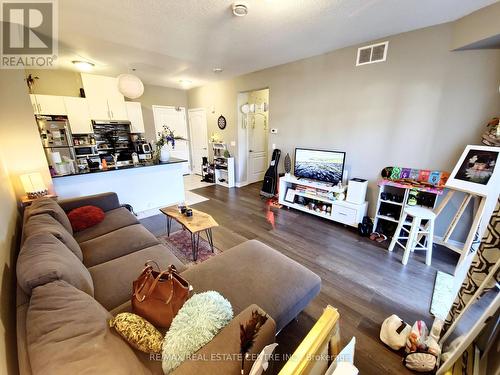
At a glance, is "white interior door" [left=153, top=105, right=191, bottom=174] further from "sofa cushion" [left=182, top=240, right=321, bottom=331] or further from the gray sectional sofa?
"sofa cushion" [left=182, top=240, right=321, bottom=331]

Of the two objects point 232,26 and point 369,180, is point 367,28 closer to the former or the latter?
point 232,26

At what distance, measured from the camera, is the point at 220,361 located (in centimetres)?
75

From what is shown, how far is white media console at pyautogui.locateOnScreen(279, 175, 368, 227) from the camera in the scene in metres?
3.03

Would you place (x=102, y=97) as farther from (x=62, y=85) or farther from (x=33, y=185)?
(x=33, y=185)

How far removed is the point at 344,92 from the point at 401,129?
100 centimetres

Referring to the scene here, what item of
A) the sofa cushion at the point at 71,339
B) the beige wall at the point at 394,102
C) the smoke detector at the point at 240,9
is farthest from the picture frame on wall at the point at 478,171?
the sofa cushion at the point at 71,339

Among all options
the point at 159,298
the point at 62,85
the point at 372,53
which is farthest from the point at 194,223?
the point at 62,85

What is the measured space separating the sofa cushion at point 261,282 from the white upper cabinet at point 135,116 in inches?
180

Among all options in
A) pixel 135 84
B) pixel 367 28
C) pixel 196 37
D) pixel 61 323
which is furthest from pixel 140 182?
pixel 367 28

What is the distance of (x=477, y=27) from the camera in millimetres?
Answer: 1981

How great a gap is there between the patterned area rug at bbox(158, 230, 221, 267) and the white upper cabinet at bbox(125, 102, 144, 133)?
3.25 meters

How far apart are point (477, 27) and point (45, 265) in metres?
3.87

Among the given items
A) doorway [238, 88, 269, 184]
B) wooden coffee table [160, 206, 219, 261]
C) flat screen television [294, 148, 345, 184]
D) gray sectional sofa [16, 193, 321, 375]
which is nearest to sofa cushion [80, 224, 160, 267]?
gray sectional sofa [16, 193, 321, 375]

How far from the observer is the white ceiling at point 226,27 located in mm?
1965
